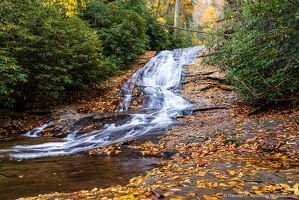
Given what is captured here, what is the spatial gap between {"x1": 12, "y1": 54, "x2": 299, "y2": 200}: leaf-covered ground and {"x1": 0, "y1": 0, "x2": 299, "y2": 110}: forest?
125cm

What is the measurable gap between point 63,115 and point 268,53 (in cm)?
916

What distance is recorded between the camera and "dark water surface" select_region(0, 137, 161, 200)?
12.8 feet

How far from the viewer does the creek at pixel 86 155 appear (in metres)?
4.20

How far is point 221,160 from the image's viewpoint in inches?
173

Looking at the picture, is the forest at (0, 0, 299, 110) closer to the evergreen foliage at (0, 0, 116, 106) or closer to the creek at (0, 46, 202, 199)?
the evergreen foliage at (0, 0, 116, 106)

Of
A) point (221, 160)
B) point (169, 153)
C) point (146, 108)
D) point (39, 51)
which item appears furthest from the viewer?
point (146, 108)

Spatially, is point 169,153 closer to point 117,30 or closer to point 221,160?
point 221,160

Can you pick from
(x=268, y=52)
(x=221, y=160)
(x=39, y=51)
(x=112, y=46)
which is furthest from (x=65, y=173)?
(x=112, y=46)

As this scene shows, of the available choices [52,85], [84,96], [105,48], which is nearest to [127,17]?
[105,48]

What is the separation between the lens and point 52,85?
11297mm

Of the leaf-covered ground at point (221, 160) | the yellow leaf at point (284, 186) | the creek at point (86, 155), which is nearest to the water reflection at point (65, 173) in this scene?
the creek at point (86, 155)

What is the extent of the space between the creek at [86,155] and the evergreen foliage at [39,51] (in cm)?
231

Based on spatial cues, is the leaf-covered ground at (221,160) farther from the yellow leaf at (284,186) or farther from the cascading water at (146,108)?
the cascading water at (146,108)

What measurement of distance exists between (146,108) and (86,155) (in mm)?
5844
